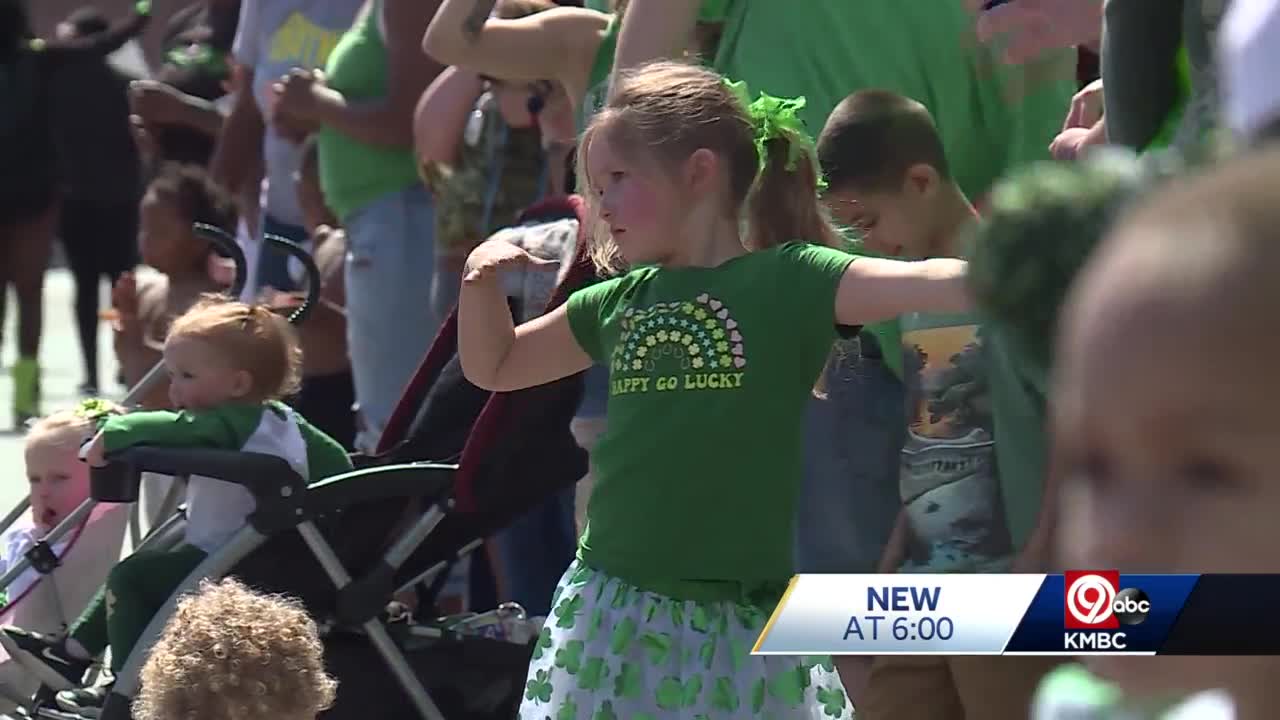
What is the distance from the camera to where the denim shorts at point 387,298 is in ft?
17.9

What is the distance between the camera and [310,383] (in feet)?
19.2

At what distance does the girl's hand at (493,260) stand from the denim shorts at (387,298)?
7.18 feet

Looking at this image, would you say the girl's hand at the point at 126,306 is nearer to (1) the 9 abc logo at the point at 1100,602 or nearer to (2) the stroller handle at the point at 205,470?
(2) the stroller handle at the point at 205,470

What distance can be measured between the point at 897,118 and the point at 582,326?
0.59 meters

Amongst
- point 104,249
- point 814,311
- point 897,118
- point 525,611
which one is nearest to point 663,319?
point 814,311

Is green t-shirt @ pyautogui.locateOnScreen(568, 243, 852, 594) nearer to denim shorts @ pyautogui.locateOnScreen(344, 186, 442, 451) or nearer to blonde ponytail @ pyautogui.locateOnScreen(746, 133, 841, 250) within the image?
blonde ponytail @ pyautogui.locateOnScreen(746, 133, 841, 250)

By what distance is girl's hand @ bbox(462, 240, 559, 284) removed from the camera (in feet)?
10.1

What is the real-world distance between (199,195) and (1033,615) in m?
5.71

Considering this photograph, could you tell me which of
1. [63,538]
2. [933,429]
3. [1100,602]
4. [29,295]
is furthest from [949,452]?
[29,295]

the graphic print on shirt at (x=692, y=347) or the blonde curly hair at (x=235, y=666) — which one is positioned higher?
the graphic print on shirt at (x=692, y=347)

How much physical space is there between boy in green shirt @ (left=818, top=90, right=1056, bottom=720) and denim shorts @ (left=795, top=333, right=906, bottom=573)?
5cm

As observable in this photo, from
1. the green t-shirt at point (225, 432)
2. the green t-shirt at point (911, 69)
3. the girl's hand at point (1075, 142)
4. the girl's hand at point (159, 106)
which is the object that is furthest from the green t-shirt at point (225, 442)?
the girl's hand at point (159, 106)

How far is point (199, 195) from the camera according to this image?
672 centimetres

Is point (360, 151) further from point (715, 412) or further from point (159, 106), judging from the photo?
point (715, 412)
